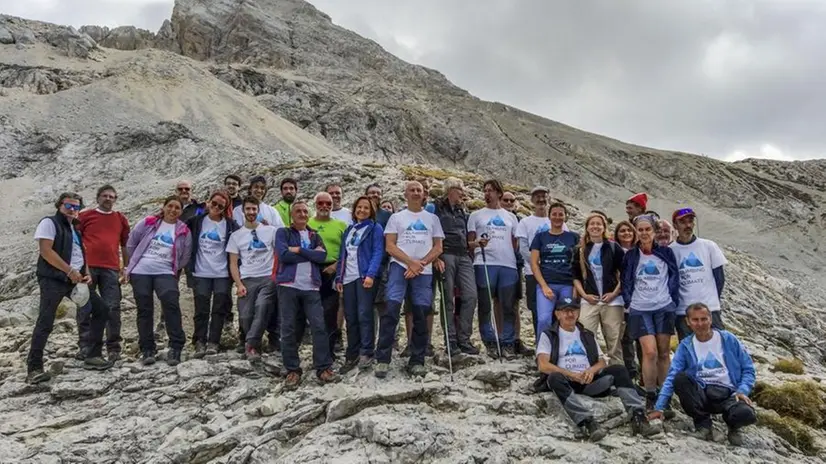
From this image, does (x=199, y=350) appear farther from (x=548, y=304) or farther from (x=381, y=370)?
(x=548, y=304)

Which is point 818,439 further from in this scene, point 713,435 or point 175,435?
point 175,435

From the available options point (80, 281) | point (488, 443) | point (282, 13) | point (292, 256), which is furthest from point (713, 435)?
point (282, 13)

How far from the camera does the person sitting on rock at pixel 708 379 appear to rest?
20.9 ft

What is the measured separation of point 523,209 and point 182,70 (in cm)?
4510

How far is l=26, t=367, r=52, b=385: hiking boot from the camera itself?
26.0 ft

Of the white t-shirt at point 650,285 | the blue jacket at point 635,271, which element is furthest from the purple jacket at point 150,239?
the white t-shirt at point 650,285

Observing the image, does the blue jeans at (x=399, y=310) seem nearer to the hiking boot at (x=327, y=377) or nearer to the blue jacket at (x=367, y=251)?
the blue jacket at (x=367, y=251)

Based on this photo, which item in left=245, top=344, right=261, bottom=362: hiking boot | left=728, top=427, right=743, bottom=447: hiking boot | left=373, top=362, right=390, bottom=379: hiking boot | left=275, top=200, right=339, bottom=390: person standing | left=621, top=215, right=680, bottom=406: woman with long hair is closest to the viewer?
left=728, top=427, right=743, bottom=447: hiking boot

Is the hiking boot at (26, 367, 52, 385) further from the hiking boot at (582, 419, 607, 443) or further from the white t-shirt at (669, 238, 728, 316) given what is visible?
the white t-shirt at (669, 238, 728, 316)

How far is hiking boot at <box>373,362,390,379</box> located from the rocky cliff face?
0.16 m

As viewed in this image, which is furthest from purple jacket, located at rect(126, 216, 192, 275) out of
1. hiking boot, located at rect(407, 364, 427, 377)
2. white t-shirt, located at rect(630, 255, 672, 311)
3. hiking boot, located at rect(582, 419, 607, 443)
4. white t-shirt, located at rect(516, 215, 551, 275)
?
white t-shirt, located at rect(630, 255, 672, 311)

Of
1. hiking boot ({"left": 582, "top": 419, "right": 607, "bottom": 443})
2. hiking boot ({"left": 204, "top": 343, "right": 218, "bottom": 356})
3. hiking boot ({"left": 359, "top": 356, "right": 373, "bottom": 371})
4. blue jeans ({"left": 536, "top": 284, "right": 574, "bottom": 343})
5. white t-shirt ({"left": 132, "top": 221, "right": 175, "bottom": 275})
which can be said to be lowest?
hiking boot ({"left": 582, "top": 419, "right": 607, "bottom": 443})

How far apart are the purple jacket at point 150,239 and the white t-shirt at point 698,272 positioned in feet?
24.2

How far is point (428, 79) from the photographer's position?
323 ft
